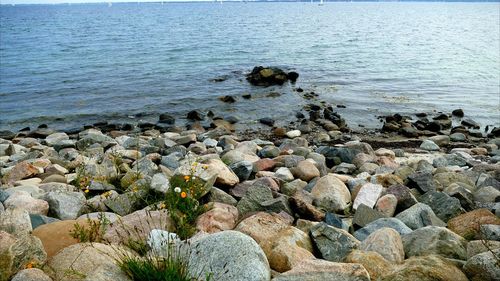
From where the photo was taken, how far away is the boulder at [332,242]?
4.50 m

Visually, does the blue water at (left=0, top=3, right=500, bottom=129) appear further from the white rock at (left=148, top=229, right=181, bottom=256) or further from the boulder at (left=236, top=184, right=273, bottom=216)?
the white rock at (left=148, top=229, right=181, bottom=256)

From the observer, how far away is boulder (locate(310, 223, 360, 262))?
14.8 ft

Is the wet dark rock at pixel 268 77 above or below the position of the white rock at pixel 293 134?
above

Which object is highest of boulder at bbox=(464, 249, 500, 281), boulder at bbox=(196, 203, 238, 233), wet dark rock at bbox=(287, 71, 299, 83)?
boulder at bbox=(464, 249, 500, 281)

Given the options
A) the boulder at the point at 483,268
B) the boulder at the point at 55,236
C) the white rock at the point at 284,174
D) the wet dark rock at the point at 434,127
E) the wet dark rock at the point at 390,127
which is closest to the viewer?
the boulder at the point at 483,268

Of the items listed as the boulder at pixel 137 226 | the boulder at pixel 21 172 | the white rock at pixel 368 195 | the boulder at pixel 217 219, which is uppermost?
the boulder at pixel 137 226

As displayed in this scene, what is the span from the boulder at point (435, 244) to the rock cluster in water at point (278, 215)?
12mm

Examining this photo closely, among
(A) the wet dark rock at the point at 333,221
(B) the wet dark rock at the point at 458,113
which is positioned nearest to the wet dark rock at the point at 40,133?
(A) the wet dark rock at the point at 333,221

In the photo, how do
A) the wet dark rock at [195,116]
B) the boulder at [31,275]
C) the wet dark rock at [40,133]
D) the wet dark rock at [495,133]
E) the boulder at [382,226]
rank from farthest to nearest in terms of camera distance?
the wet dark rock at [195,116], the wet dark rock at [40,133], the wet dark rock at [495,133], the boulder at [382,226], the boulder at [31,275]

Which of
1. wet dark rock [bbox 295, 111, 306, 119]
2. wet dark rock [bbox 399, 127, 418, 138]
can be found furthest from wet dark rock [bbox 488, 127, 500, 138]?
wet dark rock [bbox 295, 111, 306, 119]

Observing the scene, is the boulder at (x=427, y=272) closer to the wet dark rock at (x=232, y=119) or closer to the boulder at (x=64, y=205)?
the boulder at (x=64, y=205)

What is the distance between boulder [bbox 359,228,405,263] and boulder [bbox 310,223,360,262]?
169 mm

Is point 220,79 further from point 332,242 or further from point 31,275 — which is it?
point 31,275

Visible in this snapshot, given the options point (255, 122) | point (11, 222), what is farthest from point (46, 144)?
point (11, 222)
